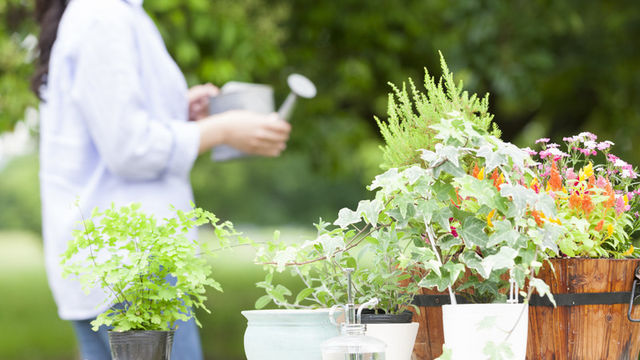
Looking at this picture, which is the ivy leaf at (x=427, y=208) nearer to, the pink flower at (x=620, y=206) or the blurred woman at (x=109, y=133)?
the pink flower at (x=620, y=206)

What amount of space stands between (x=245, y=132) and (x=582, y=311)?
1.10 meters

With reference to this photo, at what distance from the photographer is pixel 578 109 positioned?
258 inches

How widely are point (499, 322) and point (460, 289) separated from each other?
119 millimetres

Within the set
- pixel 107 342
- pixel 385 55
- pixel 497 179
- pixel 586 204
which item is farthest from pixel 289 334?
pixel 385 55

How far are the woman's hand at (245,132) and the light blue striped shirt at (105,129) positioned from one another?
56mm

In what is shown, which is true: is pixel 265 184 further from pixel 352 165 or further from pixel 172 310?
pixel 172 310

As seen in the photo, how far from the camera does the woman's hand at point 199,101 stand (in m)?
2.36

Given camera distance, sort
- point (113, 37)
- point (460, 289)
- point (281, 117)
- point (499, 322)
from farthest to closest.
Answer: point (281, 117), point (113, 37), point (460, 289), point (499, 322)

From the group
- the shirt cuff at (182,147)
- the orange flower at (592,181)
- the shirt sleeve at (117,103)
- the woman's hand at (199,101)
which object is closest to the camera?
the orange flower at (592,181)

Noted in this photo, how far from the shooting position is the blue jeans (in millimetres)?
1851

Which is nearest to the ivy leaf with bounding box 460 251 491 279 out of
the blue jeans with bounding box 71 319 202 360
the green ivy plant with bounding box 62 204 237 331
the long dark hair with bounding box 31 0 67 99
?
the green ivy plant with bounding box 62 204 237 331

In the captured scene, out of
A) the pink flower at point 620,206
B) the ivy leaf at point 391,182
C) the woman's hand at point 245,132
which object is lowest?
the pink flower at point 620,206

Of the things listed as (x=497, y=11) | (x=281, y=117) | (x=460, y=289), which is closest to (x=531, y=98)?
(x=497, y=11)

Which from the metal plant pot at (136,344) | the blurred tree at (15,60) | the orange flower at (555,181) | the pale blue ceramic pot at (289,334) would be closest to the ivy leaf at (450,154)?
the orange flower at (555,181)
